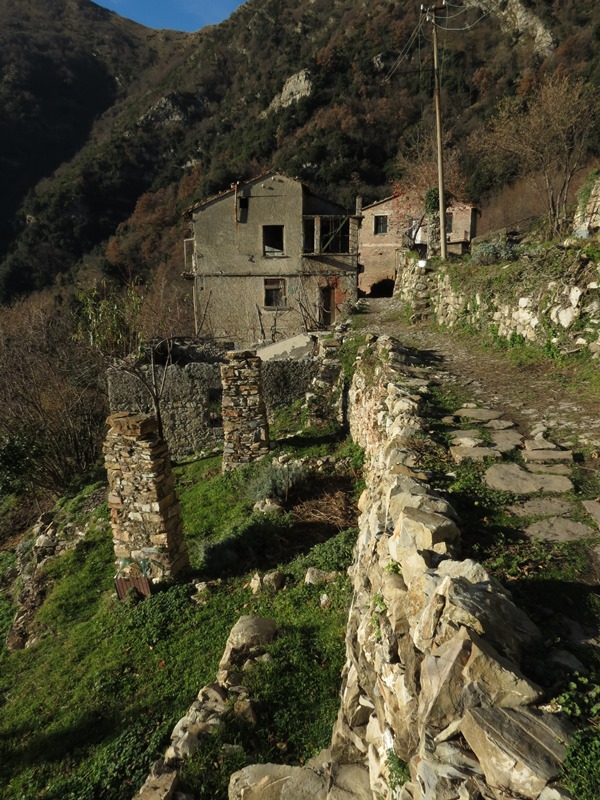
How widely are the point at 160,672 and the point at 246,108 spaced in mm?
61697

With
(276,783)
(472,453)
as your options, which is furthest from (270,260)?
(276,783)

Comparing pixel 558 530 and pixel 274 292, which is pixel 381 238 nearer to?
pixel 274 292

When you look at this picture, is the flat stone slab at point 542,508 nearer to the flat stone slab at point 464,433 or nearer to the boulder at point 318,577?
the flat stone slab at point 464,433

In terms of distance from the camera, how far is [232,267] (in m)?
22.4

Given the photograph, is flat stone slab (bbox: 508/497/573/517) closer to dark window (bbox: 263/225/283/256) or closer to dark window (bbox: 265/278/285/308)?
dark window (bbox: 265/278/285/308)

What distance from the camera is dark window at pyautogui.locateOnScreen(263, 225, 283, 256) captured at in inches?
879

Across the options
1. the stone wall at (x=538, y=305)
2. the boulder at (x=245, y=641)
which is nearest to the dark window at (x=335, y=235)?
the stone wall at (x=538, y=305)

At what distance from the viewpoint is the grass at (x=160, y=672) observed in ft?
11.8

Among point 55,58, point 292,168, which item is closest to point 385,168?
point 292,168

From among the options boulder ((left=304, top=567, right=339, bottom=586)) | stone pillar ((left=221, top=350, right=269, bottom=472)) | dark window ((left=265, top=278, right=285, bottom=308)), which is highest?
dark window ((left=265, top=278, right=285, bottom=308))

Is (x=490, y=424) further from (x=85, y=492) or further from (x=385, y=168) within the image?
(x=385, y=168)

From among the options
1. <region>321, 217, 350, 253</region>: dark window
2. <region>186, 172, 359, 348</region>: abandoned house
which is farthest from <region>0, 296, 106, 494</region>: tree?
<region>321, 217, 350, 253</region>: dark window

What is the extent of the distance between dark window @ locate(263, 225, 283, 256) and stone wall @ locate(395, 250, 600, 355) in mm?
12419

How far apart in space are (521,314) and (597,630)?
22.6 ft
